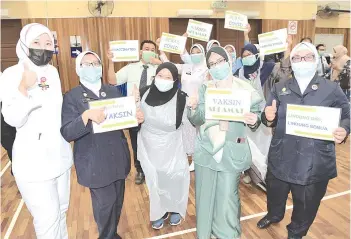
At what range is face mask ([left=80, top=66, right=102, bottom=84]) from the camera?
201cm

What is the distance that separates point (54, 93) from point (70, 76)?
579 cm

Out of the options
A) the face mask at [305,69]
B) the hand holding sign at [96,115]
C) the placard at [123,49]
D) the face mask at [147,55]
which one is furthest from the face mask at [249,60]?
the hand holding sign at [96,115]

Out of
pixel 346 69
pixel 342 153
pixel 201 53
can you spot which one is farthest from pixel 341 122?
pixel 346 69

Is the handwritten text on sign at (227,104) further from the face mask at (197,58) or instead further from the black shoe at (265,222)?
the face mask at (197,58)

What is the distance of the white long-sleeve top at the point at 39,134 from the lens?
1741 millimetres

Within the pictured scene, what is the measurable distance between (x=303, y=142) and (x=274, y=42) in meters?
1.71

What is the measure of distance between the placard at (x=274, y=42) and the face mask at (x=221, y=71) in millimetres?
1588

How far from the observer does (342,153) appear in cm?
482

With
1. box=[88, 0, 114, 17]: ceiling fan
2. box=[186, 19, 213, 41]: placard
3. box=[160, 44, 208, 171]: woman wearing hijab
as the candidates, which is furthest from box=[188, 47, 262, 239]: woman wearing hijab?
box=[88, 0, 114, 17]: ceiling fan

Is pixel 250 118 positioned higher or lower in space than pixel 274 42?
lower

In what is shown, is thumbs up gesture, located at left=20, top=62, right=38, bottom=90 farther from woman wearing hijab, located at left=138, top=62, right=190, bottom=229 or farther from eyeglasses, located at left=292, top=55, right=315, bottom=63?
eyeglasses, located at left=292, top=55, right=315, bottom=63

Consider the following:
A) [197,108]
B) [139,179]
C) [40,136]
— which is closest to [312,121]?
[197,108]

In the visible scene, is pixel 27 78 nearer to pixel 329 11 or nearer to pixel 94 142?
pixel 94 142

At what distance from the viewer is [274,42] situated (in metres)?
3.46
